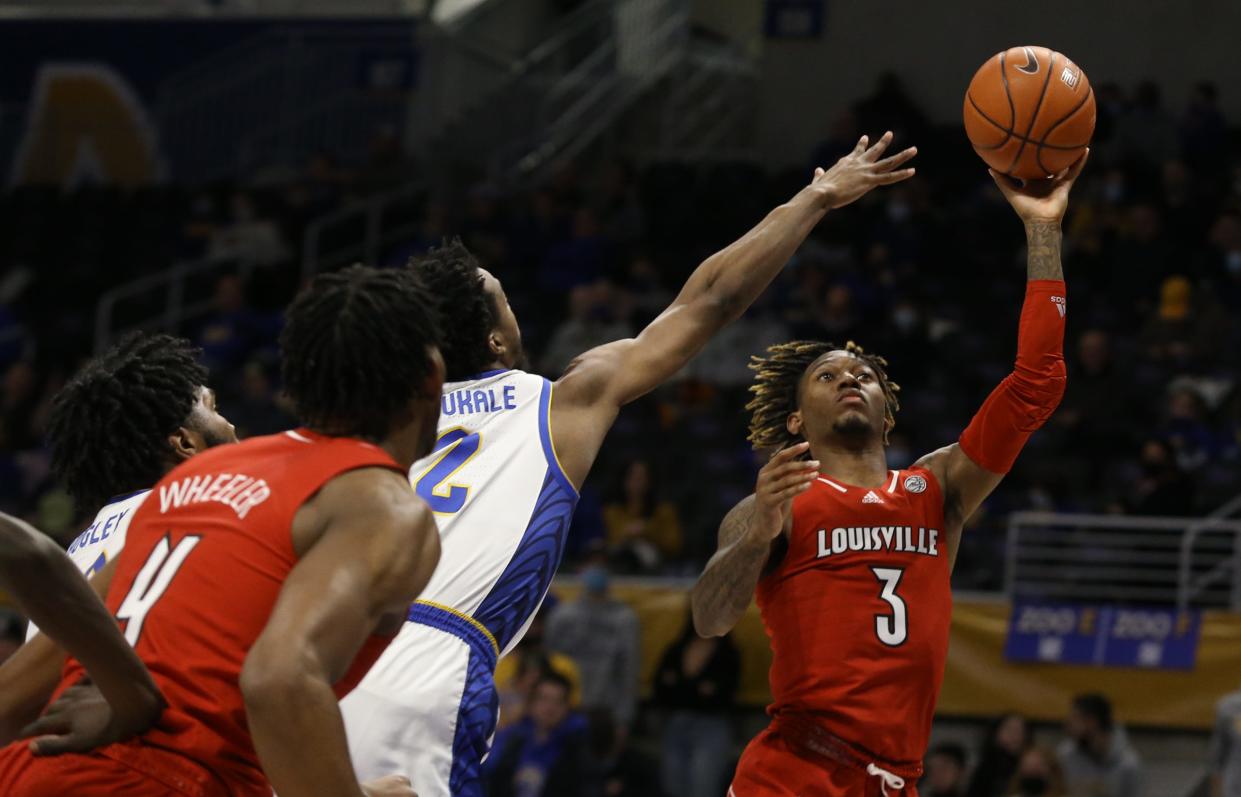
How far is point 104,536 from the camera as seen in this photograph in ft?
13.5

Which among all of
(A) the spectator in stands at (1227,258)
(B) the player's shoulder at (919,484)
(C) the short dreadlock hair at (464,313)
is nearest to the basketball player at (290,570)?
(C) the short dreadlock hair at (464,313)

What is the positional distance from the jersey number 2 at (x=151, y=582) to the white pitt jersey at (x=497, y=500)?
1131 mm

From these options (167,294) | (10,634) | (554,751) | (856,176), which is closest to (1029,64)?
(856,176)

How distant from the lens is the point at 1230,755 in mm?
9812

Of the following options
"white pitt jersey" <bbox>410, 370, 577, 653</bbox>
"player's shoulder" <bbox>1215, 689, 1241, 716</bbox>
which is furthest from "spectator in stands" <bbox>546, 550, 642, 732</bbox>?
"white pitt jersey" <bbox>410, 370, 577, 653</bbox>

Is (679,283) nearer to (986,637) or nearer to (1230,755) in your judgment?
(986,637)

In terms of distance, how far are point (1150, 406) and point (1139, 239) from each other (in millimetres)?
1875

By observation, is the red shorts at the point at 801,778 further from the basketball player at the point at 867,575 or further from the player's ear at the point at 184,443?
the player's ear at the point at 184,443

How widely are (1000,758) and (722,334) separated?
199 inches

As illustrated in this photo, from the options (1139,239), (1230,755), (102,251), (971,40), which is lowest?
(1230,755)

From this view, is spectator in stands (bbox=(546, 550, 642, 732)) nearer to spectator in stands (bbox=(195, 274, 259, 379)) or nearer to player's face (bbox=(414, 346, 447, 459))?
spectator in stands (bbox=(195, 274, 259, 379))

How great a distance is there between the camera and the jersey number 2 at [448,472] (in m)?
4.50

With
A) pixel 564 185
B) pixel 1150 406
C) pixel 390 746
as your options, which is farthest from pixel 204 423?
pixel 564 185

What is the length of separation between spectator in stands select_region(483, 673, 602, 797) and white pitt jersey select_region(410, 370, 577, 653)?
20.3 feet
